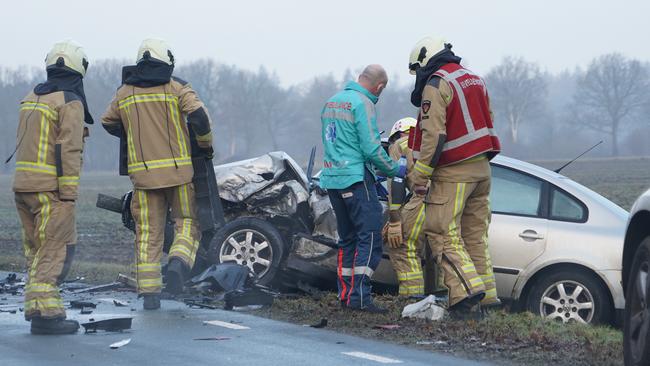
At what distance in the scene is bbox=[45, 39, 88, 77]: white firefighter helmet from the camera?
808 centimetres

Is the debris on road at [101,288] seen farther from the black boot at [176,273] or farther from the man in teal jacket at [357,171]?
the man in teal jacket at [357,171]

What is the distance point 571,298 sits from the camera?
8.83m

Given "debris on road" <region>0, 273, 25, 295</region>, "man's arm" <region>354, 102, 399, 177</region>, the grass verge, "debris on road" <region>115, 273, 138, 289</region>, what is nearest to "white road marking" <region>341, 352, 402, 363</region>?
the grass verge

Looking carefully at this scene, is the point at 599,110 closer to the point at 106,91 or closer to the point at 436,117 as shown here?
the point at 106,91

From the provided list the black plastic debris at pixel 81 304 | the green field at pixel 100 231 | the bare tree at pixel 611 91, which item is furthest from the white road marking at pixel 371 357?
the bare tree at pixel 611 91

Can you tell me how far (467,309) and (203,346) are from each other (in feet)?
6.41

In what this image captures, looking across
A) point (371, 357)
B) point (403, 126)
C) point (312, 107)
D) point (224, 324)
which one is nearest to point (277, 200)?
point (403, 126)

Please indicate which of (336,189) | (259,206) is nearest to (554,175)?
(336,189)

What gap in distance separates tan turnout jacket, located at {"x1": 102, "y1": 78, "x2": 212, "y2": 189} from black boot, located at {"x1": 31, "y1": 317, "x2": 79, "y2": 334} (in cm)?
170

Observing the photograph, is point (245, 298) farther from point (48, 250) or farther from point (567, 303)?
point (567, 303)

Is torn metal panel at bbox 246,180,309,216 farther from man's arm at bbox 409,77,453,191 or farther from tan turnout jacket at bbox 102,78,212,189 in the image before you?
man's arm at bbox 409,77,453,191

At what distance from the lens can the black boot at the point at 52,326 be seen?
764cm

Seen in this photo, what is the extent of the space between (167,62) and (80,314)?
2.09m

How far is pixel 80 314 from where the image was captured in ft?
28.6
